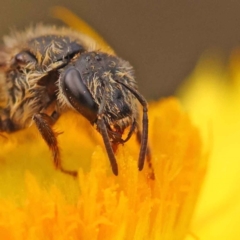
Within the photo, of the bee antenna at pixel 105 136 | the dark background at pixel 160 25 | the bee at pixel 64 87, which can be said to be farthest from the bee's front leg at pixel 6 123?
the dark background at pixel 160 25

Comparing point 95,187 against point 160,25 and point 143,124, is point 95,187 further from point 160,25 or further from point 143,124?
point 160,25

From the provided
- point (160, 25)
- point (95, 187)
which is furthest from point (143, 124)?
point (160, 25)

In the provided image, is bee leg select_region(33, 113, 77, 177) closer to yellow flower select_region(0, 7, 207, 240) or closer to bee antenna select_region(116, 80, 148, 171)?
yellow flower select_region(0, 7, 207, 240)

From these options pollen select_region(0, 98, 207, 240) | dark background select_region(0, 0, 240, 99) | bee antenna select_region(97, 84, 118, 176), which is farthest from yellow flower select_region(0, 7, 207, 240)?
dark background select_region(0, 0, 240, 99)

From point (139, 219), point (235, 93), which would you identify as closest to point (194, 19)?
point (235, 93)

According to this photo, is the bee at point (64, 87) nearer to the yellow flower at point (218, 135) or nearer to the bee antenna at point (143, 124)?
the bee antenna at point (143, 124)

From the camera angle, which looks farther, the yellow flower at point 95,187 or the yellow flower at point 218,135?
the yellow flower at point 218,135
